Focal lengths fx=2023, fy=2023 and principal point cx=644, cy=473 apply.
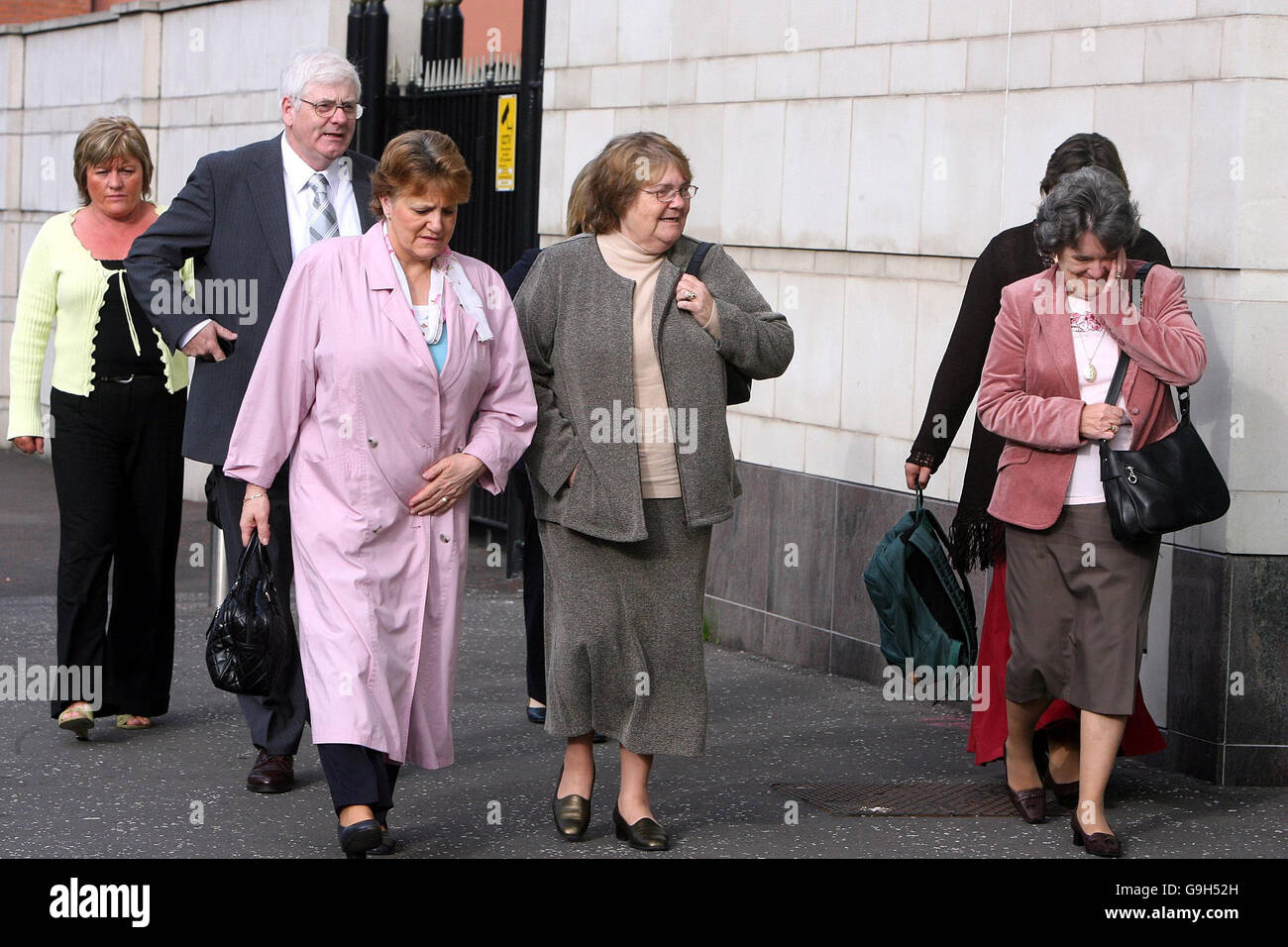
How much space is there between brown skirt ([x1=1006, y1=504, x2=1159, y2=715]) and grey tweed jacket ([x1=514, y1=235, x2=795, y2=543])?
0.92m

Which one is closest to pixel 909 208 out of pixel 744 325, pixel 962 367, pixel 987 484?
pixel 962 367

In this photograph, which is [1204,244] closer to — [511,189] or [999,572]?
[999,572]

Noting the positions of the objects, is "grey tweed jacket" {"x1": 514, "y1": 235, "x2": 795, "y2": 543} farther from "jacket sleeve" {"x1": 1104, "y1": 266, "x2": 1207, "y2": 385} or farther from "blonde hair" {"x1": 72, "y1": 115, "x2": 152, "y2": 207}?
"blonde hair" {"x1": 72, "y1": 115, "x2": 152, "y2": 207}

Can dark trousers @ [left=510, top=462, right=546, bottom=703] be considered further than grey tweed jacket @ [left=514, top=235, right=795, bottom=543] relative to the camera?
Yes

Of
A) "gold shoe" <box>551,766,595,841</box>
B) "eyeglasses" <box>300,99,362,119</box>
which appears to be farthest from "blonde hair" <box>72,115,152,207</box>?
"gold shoe" <box>551,766,595,841</box>

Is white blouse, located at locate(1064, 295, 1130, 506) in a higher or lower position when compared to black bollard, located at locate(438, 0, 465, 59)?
lower

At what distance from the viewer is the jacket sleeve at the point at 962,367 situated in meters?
6.29

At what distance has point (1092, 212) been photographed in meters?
5.52

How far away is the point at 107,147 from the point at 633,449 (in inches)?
101

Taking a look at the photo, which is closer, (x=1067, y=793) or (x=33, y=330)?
(x=1067, y=793)

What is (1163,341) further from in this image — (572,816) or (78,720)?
(78,720)

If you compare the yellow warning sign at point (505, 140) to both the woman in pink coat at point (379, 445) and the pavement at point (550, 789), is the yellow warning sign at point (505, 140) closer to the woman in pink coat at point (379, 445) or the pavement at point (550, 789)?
the pavement at point (550, 789)

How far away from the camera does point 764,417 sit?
888cm

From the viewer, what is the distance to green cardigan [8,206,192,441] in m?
7.01
